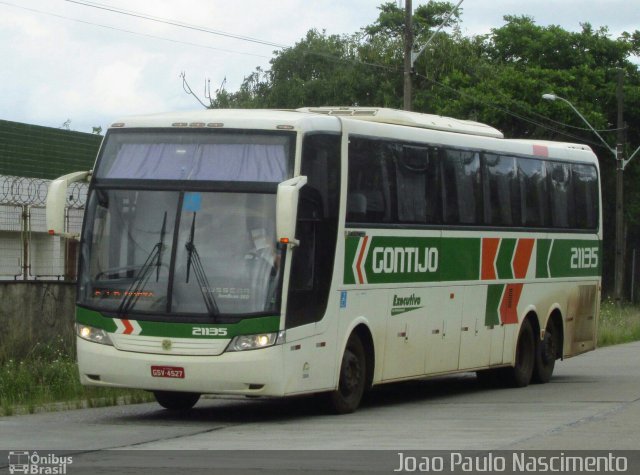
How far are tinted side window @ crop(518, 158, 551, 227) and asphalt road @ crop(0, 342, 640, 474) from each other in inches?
A: 103

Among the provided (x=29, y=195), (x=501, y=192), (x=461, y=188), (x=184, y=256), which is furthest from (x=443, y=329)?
(x=29, y=195)

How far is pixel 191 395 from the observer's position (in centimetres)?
1605

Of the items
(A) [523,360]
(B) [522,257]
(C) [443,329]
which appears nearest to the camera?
(C) [443,329]

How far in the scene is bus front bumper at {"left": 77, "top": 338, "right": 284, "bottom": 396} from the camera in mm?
13836

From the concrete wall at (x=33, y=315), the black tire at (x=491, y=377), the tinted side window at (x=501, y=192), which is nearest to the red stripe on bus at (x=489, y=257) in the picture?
the tinted side window at (x=501, y=192)

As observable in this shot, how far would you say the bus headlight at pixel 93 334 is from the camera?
14.4 metres

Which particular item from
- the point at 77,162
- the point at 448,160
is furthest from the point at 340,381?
the point at 77,162

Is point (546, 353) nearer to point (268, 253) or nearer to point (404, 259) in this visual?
point (404, 259)

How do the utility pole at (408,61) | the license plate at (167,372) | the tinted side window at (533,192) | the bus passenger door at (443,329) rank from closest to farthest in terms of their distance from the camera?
the license plate at (167,372) < the bus passenger door at (443,329) < the tinted side window at (533,192) < the utility pole at (408,61)

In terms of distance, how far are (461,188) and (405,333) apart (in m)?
2.34

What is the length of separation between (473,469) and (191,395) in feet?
20.9

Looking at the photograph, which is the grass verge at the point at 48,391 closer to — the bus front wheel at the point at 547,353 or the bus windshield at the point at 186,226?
the bus windshield at the point at 186,226

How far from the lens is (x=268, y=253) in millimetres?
14070

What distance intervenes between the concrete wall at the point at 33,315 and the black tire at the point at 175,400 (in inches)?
183
